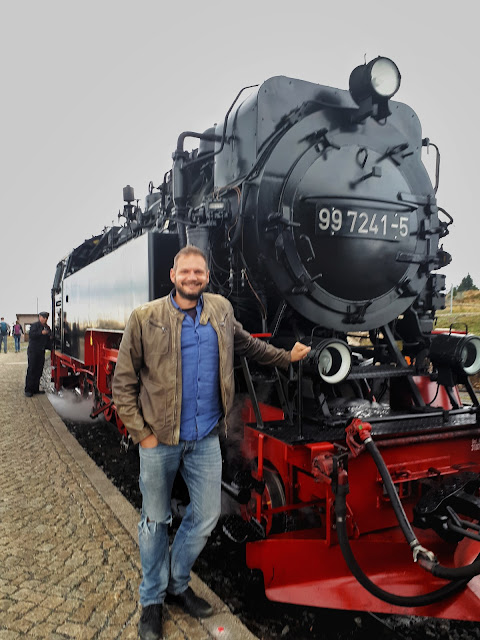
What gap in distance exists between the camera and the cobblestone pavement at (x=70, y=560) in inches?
88.4

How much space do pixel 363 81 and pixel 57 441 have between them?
15.5ft

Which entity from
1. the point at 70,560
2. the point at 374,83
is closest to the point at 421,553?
the point at 70,560

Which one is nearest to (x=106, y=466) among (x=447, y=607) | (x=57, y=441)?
(x=57, y=441)

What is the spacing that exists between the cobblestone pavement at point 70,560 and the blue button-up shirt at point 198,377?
90cm

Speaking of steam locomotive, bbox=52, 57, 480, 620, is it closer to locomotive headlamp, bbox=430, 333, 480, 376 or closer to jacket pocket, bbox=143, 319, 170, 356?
locomotive headlamp, bbox=430, 333, 480, 376

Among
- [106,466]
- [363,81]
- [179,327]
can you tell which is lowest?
[106,466]

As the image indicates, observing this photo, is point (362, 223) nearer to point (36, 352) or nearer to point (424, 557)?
point (424, 557)

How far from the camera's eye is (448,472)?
2.72 meters

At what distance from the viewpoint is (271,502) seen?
2689mm

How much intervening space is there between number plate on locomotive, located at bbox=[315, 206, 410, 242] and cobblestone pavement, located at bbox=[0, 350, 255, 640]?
2190 millimetres

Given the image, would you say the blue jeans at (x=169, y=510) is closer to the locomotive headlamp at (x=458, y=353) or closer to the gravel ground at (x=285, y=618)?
the gravel ground at (x=285, y=618)

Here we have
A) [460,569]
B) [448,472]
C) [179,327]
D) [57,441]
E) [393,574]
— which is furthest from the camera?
[57,441]

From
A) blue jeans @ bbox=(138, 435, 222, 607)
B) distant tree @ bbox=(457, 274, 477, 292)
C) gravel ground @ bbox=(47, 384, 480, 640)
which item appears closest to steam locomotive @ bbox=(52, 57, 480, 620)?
gravel ground @ bbox=(47, 384, 480, 640)

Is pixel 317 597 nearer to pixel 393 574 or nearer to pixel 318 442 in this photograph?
pixel 393 574
